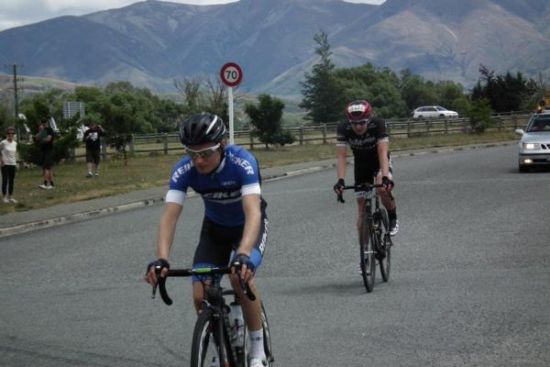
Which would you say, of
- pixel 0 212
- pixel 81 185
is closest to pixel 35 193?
pixel 81 185

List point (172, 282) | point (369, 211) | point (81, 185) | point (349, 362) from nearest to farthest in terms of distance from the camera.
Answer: point (349, 362) → point (369, 211) → point (172, 282) → point (81, 185)

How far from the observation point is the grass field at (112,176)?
23688mm

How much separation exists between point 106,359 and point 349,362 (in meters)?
1.82

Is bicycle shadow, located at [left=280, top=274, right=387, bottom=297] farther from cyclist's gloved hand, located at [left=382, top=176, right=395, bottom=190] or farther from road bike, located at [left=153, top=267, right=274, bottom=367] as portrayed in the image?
road bike, located at [left=153, top=267, right=274, bottom=367]

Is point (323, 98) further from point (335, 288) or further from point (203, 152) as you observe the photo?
point (203, 152)

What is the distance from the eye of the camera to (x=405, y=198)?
64.9 ft

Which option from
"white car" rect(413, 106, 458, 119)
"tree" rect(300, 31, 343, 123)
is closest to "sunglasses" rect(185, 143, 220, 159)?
"white car" rect(413, 106, 458, 119)

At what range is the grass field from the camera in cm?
2369

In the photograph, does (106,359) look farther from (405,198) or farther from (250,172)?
(405,198)

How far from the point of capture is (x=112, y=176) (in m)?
31.1

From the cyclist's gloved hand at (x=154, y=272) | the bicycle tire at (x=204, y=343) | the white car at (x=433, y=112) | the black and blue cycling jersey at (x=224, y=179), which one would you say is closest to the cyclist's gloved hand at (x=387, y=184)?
the black and blue cycling jersey at (x=224, y=179)

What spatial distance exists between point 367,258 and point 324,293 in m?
0.57

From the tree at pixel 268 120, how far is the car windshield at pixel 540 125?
21174 mm

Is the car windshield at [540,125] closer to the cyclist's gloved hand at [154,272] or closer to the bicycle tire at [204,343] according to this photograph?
the bicycle tire at [204,343]
